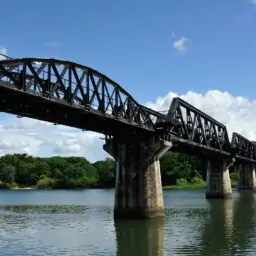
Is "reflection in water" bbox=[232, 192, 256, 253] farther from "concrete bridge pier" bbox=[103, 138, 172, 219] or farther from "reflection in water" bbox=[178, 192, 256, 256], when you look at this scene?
"concrete bridge pier" bbox=[103, 138, 172, 219]

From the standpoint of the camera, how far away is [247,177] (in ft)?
553

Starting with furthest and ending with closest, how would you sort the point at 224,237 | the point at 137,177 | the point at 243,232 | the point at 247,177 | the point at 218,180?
the point at 247,177, the point at 218,180, the point at 137,177, the point at 243,232, the point at 224,237

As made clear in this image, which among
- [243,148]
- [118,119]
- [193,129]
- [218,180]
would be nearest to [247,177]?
[243,148]

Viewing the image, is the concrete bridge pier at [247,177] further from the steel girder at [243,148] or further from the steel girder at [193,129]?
the steel girder at [193,129]

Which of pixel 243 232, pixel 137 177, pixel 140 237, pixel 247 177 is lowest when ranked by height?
pixel 140 237

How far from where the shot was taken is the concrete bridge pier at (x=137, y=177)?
58594 millimetres

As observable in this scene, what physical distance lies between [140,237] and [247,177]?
130 m

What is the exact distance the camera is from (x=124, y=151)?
6038 centimetres

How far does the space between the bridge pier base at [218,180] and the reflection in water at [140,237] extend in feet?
183

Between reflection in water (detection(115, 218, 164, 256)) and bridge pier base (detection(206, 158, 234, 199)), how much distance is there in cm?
5576

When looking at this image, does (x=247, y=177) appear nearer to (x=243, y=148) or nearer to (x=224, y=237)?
(x=243, y=148)

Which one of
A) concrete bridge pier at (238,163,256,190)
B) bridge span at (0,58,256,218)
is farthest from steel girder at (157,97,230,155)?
concrete bridge pier at (238,163,256,190)

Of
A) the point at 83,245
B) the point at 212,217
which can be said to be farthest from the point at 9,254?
the point at 212,217

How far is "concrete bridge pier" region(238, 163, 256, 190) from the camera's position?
166 metres
